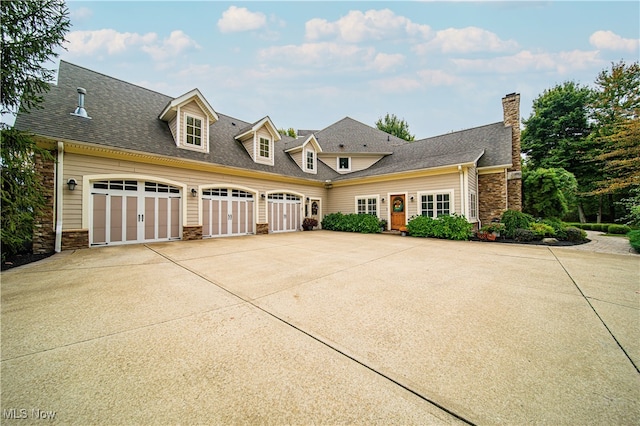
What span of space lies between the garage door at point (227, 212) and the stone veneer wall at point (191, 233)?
14.5 inches

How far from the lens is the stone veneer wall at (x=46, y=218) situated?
661 cm

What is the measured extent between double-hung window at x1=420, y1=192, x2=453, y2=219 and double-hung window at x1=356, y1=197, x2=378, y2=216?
258 centimetres

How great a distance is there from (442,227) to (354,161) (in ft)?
30.2

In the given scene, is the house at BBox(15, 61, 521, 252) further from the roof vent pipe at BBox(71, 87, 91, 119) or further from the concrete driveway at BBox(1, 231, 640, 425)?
the concrete driveway at BBox(1, 231, 640, 425)

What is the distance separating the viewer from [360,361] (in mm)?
1955

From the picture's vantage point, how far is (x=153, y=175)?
28.7 ft

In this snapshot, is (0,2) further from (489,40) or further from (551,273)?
(489,40)

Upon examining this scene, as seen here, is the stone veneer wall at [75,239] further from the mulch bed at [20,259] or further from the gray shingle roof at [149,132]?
the gray shingle roof at [149,132]

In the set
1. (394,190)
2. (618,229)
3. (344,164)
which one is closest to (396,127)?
(344,164)

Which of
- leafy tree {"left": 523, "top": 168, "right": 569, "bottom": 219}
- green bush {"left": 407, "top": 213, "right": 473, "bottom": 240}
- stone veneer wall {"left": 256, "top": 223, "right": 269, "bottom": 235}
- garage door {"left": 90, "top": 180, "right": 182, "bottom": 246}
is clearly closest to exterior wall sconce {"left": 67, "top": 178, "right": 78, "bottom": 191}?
garage door {"left": 90, "top": 180, "right": 182, "bottom": 246}

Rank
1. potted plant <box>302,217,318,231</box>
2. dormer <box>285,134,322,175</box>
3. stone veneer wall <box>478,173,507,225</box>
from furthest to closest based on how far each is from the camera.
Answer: dormer <box>285,134,322,175</box>
potted plant <box>302,217,318,231</box>
stone veneer wall <box>478,173,507,225</box>

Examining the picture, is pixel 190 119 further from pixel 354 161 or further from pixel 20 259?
pixel 354 161

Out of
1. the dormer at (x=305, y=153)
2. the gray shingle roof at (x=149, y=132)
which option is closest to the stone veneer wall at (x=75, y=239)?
the gray shingle roof at (x=149, y=132)

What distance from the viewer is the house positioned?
7.31 m
